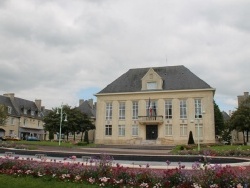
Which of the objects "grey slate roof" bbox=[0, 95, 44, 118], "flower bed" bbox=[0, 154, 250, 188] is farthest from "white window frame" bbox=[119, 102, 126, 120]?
"flower bed" bbox=[0, 154, 250, 188]

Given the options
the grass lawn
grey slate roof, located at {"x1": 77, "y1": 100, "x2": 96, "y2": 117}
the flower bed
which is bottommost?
the grass lawn

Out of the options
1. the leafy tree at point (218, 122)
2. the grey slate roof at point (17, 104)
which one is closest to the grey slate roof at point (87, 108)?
the grey slate roof at point (17, 104)

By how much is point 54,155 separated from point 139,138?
28.6 meters

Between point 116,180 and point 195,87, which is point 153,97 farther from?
point 116,180

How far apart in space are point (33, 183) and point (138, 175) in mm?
3698

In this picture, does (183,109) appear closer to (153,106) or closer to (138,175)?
(153,106)

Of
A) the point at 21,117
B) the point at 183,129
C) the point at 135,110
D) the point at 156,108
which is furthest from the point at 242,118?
the point at 21,117

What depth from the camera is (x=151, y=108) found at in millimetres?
50812

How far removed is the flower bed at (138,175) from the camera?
8.81m

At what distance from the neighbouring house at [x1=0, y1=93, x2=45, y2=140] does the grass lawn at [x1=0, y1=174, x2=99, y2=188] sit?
56.5 m

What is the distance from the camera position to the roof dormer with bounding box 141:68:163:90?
5166 centimetres

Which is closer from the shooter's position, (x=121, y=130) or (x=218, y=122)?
(x=121, y=130)

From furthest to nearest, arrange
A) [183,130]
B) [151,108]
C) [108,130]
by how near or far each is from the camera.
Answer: [108,130], [151,108], [183,130]

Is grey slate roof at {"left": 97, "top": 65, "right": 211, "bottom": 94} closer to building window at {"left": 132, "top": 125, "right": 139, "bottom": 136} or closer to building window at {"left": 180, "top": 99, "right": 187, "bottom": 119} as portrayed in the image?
building window at {"left": 180, "top": 99, "right": 187, "bottom": 119}
